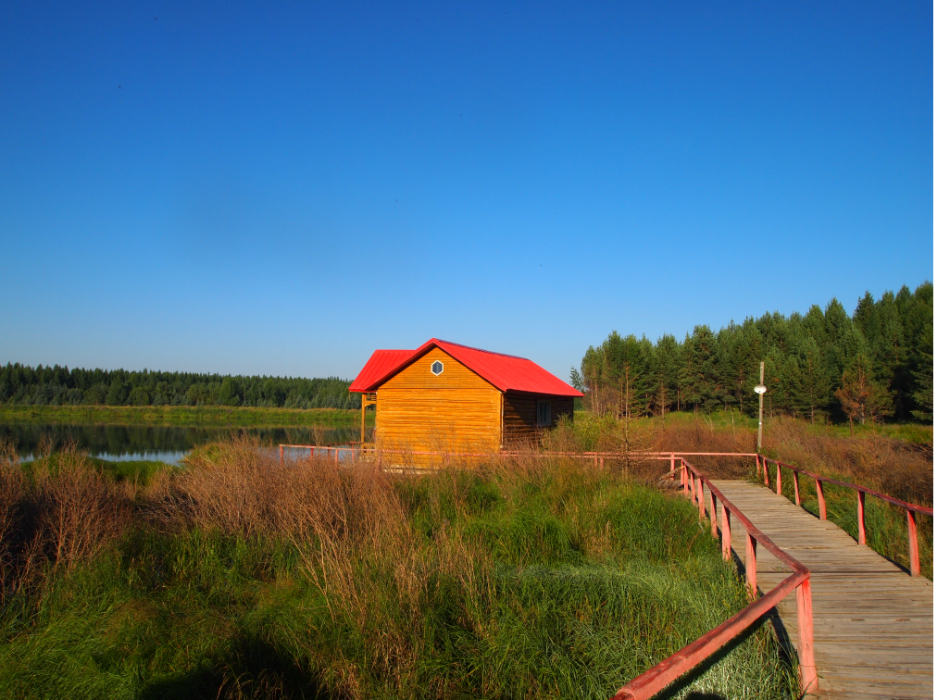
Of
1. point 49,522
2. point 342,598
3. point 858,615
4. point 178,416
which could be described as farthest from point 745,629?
point 178,416

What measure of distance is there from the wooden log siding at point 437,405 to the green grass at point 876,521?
9689 mm

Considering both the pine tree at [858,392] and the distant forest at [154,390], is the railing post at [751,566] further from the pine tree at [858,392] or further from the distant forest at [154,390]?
the distant forest at [154,390]

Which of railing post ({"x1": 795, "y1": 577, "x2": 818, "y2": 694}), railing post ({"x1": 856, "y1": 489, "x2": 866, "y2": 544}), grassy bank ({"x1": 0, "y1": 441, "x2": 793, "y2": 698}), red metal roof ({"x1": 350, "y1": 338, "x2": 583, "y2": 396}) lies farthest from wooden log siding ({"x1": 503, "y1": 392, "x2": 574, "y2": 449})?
railing post ({"x1": 795, "y1": 577, "x2": 818, "y2": 694})

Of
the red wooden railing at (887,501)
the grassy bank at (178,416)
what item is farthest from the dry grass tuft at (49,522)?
the grassy bank at (178,416)

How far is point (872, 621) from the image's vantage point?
19.6 feet

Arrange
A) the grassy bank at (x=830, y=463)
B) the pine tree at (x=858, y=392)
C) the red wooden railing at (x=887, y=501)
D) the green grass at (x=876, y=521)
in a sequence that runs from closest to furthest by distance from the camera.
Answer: the red wooden railing at (x=887, y=501), the green grass at (x=876, y=521), the grassy bank at (x=830, y=463), the pine tree at (x=858, y=392)

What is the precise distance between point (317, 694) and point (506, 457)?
962cm

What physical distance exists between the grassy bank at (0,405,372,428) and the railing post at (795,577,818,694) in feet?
216

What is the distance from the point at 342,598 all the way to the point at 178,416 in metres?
79.9

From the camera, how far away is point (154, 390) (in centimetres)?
10581

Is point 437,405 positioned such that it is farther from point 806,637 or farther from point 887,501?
point 806,637

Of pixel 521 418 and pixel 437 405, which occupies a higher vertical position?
pixel 437 405

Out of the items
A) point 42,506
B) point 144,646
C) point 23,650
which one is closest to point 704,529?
point 144,646

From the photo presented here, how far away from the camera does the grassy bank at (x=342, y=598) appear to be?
Result: 5012 mm
